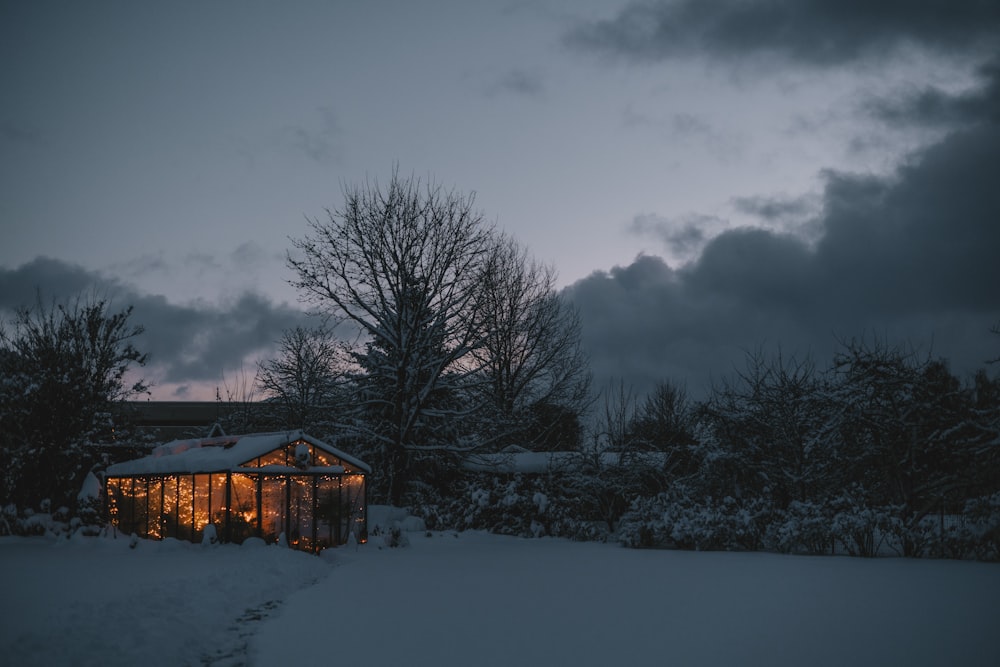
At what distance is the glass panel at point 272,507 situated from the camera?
2091cm

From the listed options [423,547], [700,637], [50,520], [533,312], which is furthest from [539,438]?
[700,637]

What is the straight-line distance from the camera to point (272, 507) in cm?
2111

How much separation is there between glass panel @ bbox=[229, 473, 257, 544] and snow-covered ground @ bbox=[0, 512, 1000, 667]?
8.35 feet

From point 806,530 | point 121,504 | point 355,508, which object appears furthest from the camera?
point 121,504

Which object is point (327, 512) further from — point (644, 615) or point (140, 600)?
point (644, 615)

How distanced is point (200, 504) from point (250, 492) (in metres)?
1.55

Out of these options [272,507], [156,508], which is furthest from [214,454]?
[156,508]

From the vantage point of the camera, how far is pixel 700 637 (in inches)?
361

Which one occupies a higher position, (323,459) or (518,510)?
(323,459)

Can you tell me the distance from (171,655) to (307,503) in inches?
551

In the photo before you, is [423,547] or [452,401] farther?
[452,401]

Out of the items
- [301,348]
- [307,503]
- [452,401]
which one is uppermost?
[301,348]

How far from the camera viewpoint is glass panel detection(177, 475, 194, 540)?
848 inches

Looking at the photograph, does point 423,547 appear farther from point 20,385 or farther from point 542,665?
point 542,665
